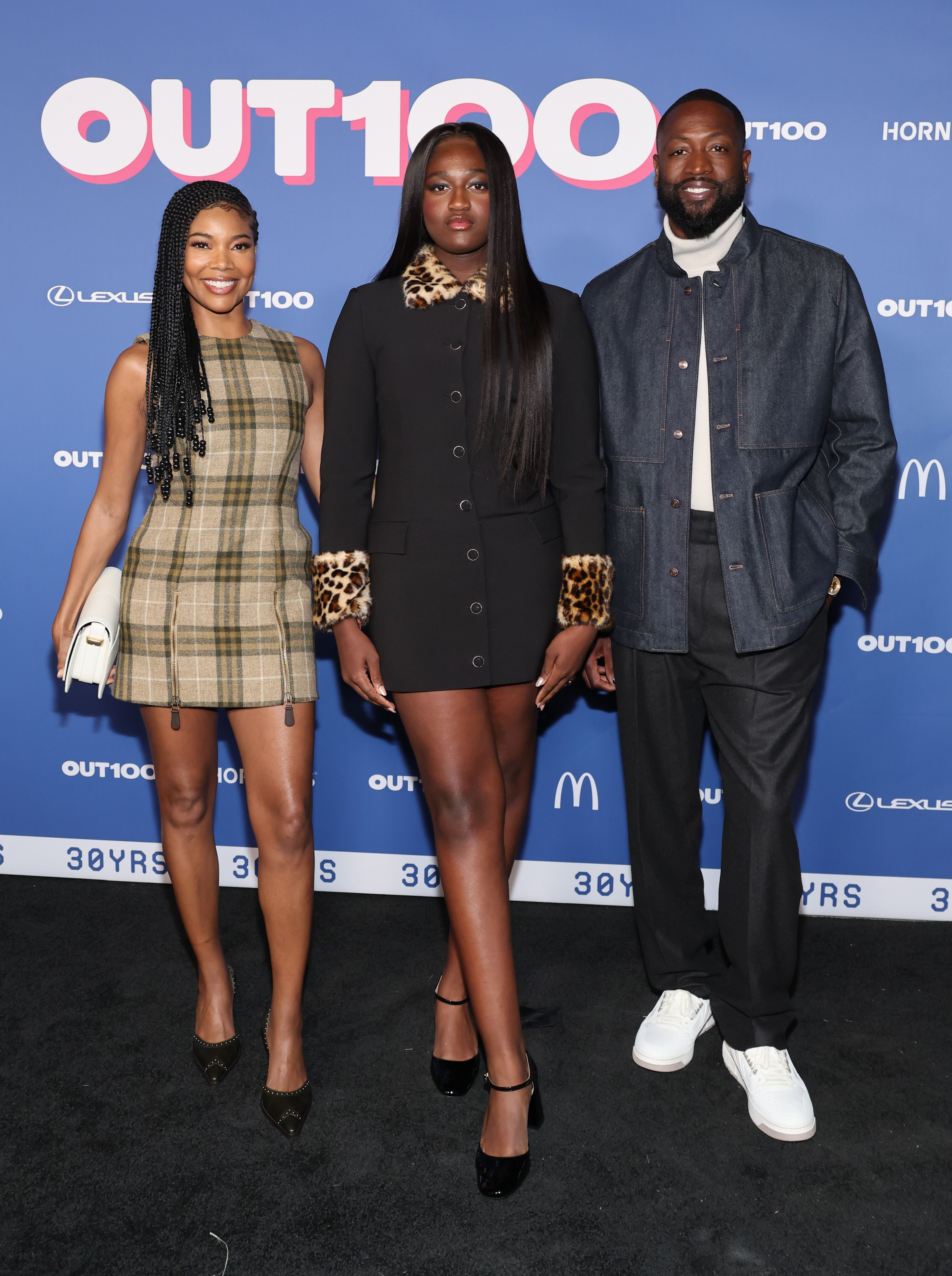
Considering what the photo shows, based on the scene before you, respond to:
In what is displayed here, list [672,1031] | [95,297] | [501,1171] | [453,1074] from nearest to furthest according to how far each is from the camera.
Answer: [501,1171], [453,1074], [672,1031], [95,297]

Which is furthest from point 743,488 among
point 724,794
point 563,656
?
point 724,794

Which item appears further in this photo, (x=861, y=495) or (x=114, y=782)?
(x=114, y=782)

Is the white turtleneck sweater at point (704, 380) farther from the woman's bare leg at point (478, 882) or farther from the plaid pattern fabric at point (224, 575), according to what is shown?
the plaid pattern fabric at point (224, 575)

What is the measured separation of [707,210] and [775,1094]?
1957mm

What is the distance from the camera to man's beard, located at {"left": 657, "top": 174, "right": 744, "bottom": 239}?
2.25 m

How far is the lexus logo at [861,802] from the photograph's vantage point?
10.9ft

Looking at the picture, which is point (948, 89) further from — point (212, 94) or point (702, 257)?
point (212, 94)

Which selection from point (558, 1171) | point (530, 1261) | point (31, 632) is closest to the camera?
point (530, 1261)

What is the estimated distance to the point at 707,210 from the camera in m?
2.26

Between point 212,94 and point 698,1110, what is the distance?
3.14m

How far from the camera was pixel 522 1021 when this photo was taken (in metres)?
2.73

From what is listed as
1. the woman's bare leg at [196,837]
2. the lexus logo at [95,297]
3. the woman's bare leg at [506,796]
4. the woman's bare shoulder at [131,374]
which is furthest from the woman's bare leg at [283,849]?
the lexus logo at [95,297]

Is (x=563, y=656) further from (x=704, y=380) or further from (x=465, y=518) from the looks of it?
(x=704, y=380)

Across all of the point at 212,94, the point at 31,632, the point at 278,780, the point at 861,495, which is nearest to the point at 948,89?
the point at 861,495
